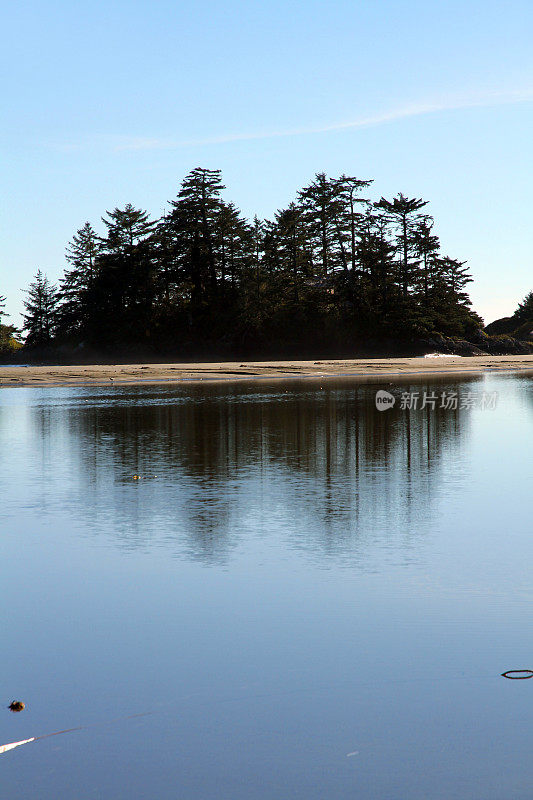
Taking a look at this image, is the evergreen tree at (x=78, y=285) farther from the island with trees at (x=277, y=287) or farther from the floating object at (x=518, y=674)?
the floating object at (x=518, y=674)

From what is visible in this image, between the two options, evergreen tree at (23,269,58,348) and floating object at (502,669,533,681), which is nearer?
floating object at (502,669,533,681)

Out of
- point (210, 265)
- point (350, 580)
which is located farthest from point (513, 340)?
point (350, 580)

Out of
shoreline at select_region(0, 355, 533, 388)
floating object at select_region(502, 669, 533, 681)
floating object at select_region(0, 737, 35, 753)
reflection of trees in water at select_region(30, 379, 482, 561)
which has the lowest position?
floating object at select_region(0, 737, 35, 753)

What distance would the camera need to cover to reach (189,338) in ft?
259

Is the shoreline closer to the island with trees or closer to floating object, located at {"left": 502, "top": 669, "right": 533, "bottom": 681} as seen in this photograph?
the island with trees

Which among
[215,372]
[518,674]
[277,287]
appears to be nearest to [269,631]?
[518,674]

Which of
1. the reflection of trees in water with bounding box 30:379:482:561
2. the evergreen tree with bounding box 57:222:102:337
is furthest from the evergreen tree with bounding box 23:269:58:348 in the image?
the reflection of trees in water with bounding box 30:379:482:561

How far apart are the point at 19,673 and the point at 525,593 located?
12.3ft

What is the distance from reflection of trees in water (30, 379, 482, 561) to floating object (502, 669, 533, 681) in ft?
10.3

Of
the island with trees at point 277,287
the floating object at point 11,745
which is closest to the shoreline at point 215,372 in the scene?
the island with trees at point 277,287

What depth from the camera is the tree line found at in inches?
3046

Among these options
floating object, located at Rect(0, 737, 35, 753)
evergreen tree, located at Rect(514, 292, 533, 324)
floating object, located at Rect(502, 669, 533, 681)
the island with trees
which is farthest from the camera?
evergreen tree, located at Rect(514, 292, 533, 324)

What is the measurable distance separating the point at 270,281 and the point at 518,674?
74781 millimetres

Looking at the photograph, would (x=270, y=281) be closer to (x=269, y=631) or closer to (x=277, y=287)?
(x=277, y=287)
